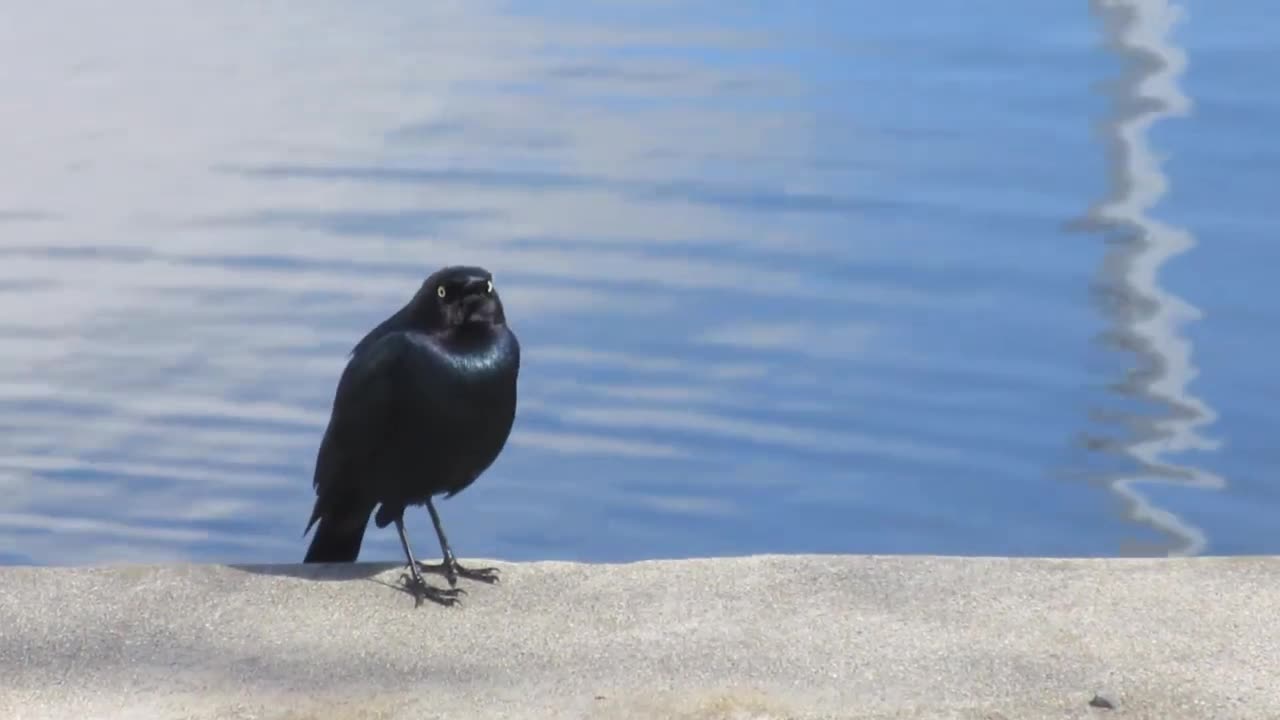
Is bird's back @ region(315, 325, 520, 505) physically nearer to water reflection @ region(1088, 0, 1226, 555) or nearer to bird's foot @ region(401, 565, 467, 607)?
bird's foot @ region(401, 565, 467, 607)

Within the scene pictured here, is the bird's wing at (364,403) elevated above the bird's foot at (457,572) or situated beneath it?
elevated above

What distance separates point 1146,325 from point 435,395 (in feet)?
15.2

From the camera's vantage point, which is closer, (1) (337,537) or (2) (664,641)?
(2) (664,641)

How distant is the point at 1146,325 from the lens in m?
8.68

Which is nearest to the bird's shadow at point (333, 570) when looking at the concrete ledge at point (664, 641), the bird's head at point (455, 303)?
the concrete ledge at point (664, 641)

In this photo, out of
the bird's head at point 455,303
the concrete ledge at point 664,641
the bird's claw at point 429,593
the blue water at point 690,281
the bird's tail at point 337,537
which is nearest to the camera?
the concrete ledge at point 664,641

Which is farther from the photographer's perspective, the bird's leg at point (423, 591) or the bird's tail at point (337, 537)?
the bird's tail at point (337, 537)

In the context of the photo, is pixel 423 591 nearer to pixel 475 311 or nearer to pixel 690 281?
pixel 475 311

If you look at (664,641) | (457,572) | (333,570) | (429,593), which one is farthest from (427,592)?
(664,641)

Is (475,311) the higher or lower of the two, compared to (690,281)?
higher

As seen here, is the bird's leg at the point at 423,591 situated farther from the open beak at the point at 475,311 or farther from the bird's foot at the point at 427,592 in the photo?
the open beak at the point at 475,311

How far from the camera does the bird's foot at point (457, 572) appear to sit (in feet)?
14.9

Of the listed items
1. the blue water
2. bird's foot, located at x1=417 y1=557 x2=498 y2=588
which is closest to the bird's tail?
bird's foot, located at x1=417 y1=557 x2=498 y2=588

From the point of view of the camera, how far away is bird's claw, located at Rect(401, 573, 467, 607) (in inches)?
174
